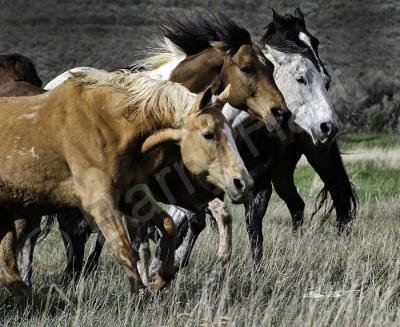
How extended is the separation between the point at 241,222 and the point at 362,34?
2751 cm

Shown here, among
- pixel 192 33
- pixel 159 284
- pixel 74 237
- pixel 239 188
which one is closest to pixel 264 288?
pixel 159 284

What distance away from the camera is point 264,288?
234 inches

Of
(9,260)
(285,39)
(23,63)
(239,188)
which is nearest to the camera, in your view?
(239,188)

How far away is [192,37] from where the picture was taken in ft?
24.2

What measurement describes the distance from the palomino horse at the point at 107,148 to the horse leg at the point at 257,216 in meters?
2.13

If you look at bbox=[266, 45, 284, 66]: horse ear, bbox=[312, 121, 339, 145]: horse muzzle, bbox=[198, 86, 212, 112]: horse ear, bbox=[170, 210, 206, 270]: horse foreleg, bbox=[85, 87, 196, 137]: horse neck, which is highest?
bbox=[198, 86, 212, 112]: horse ear

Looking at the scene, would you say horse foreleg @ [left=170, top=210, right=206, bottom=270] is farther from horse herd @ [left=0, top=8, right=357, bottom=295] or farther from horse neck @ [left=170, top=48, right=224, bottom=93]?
horse neck @ [left=170, top=48, right=224, bottom=93]

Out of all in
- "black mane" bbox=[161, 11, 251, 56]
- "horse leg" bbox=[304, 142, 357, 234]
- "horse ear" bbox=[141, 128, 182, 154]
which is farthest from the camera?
"horse leg" bbox=[304, 142, 357, 234]

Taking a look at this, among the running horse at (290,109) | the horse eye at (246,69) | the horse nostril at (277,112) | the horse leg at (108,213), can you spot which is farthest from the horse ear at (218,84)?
the horse leg at (108,213)

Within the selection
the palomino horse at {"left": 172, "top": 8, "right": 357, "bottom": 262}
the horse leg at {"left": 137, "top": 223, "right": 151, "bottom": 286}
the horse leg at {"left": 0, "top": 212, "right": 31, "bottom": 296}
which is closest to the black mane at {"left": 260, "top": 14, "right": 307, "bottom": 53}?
the palomino horse at {"left": 172, "top": 8, "right": 357, "bottom": 262}

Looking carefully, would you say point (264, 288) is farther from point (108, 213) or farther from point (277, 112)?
point (108, 213)

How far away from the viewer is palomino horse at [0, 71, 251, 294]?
5035 millimetres

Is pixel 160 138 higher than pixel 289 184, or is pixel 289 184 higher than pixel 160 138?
pixel 160 138

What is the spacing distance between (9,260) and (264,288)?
6.07 ft
